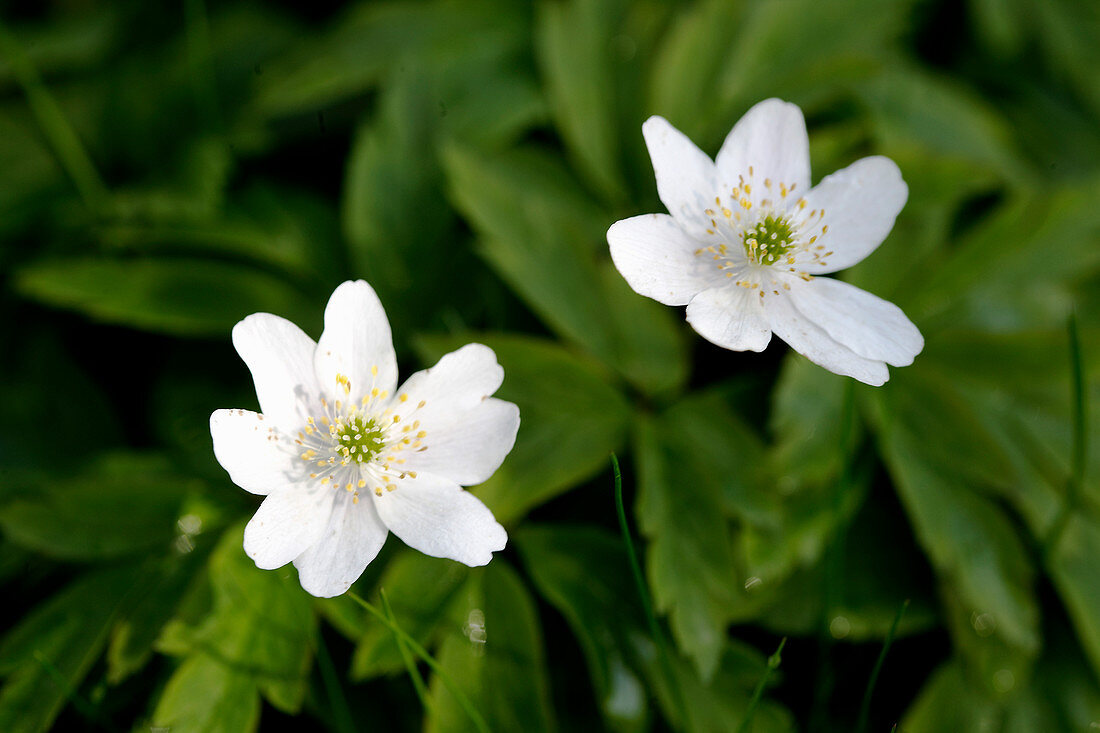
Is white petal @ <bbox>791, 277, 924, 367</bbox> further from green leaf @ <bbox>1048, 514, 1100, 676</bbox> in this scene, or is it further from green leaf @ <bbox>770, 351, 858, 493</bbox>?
green leaf @ <bbox>1048, 514, 1100, 676</bbox>

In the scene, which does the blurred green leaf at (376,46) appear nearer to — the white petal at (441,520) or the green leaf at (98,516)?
the green leaf at (98,516)

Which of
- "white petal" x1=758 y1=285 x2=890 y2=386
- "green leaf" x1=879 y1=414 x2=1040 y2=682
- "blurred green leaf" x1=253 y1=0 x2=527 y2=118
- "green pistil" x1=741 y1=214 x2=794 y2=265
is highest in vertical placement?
"blurred green leaf" x1=253 y1=0 x2=527 y2=118

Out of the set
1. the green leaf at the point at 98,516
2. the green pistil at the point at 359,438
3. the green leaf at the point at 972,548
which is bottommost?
the green leaf at the point at 972,548

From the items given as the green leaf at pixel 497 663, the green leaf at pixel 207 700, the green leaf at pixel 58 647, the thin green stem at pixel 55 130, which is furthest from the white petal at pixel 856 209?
the thin green stem at pixel 55 130

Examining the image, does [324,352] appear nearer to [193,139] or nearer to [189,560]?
[189,560]

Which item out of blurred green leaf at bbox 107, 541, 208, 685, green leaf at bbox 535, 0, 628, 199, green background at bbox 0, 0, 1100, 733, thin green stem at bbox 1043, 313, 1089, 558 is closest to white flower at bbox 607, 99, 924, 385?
green background at bbox 0, 0, 1100, 733

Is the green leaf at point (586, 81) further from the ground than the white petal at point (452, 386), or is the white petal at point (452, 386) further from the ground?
the green leaf at point (586, 81)

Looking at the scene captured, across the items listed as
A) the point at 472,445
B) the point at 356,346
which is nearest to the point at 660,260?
the point at 472,445
